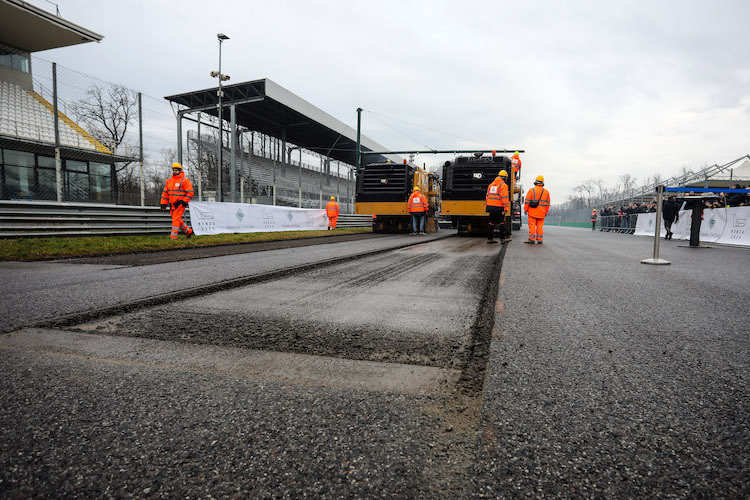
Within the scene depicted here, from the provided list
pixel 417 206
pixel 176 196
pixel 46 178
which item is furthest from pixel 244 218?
pixel 46 178

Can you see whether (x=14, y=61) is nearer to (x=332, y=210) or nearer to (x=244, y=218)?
(x=244, y=218)

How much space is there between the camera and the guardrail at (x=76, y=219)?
29.5ft

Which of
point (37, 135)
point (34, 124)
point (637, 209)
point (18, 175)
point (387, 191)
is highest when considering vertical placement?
point (34, 124)

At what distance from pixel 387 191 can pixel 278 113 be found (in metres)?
17.8

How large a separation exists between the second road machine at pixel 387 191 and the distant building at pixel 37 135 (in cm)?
973

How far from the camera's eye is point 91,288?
389 centimetres

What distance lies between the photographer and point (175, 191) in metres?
10.7

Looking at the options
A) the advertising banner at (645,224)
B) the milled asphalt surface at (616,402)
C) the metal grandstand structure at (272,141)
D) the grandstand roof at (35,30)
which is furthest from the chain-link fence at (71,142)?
the advertising banner at (645,224)

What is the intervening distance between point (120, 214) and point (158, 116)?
4.52 m

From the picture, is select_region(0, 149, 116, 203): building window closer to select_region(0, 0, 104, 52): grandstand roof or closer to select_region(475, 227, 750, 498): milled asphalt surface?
select_region(0, 0, 104, 52): grandstand roof

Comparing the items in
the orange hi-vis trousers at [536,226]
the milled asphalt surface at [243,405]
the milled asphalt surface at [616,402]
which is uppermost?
the orange hi-vis trousers at [536,226]

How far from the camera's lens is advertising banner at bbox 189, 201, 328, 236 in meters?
13.0

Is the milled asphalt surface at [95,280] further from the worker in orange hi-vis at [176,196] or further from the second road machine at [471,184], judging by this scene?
the second road machine at [471,184]

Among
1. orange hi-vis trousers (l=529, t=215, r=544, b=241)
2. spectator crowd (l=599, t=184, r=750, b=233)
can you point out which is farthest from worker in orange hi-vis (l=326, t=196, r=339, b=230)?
spectator crowd (l=599, t=184, r=750, b=233)
